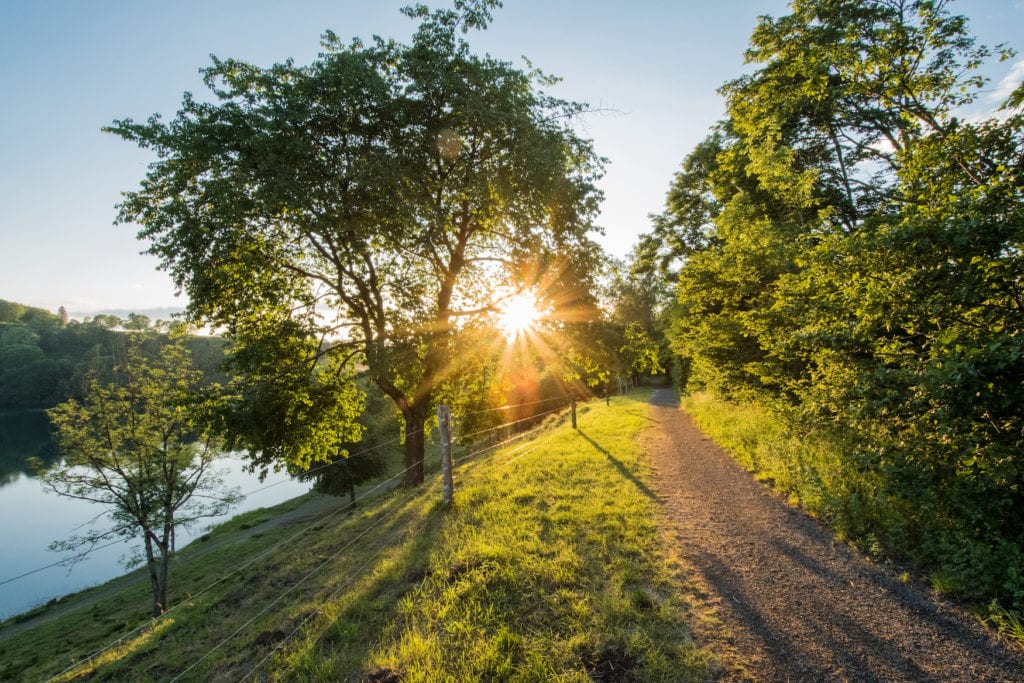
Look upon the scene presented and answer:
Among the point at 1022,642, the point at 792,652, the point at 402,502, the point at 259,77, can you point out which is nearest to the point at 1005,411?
the point at 1022,642

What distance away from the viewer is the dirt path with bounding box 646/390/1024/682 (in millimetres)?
3701

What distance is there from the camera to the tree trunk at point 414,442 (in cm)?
1389

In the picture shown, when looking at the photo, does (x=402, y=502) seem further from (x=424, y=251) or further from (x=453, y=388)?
(x=424, y=251)

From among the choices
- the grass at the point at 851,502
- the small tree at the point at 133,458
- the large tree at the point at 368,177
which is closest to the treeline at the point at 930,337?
the grass at the point at 851,502

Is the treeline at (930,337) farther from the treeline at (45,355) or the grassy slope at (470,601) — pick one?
the treeline at (45,355)

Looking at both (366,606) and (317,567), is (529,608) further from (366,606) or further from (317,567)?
(317,567)

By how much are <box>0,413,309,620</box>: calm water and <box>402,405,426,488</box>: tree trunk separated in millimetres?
4629

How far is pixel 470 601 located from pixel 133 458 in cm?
2067

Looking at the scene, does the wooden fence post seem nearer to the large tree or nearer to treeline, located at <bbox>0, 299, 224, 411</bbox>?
the large tree

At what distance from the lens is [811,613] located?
4.56 meters

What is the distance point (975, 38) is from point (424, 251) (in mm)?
15825

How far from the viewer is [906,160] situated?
6.65m

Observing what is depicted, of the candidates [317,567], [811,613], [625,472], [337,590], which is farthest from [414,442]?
[811,613]

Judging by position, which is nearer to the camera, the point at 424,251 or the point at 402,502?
the point at 402,502
